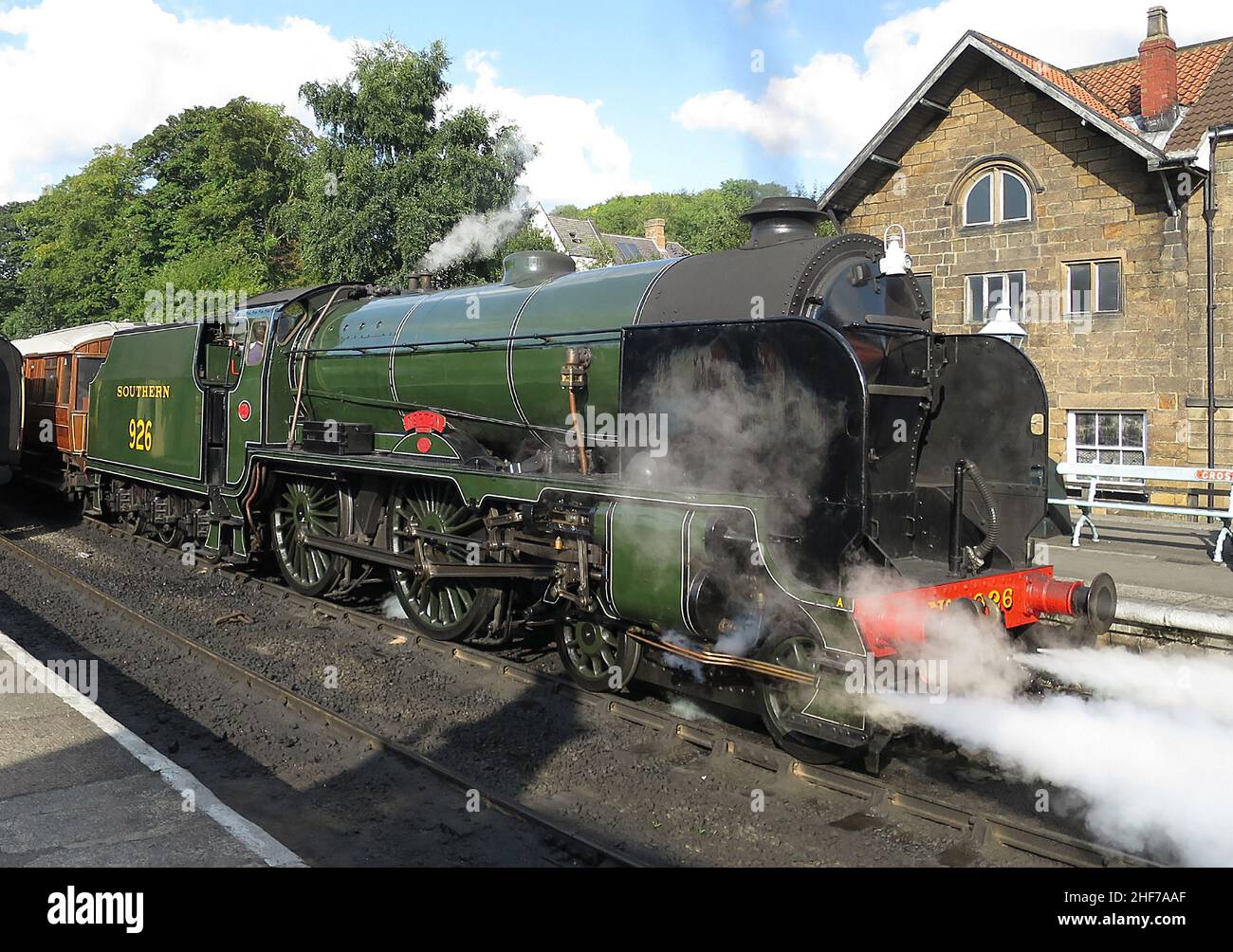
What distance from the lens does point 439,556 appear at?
7969 millimetres

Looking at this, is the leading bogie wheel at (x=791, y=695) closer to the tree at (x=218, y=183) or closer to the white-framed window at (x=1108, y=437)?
the white-framed window at (x=1108, y=437)

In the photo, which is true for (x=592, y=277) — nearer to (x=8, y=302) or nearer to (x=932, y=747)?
(x=932, y=747)

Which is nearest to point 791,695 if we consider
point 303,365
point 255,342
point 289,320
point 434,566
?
point 434,566

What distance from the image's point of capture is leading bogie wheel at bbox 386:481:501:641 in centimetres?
763

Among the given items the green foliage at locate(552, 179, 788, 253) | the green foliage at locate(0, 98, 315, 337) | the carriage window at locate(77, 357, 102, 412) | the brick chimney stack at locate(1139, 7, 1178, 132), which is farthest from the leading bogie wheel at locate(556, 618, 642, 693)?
the green foliage at locate(552, 179, 788, 253)

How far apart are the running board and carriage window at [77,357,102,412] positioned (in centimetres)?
826

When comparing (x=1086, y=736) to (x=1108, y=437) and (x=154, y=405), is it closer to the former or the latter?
(x=154, y=405)

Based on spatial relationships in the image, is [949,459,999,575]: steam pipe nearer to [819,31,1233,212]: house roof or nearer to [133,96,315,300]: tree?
[819,31,1233,212]: house roof

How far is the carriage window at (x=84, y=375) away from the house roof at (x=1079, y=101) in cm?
1290

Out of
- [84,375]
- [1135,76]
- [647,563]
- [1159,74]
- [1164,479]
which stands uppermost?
[1135,76]

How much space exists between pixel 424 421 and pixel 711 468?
3.20 metres

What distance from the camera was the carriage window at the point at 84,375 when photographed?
15.1 metres

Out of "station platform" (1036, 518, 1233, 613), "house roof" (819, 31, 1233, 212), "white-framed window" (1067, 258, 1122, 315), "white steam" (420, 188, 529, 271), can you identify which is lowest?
"station platform" (1036, 518, 1233, 613)
